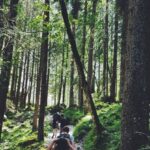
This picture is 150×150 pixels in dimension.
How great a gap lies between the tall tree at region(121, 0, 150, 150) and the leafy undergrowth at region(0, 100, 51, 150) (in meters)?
9.71

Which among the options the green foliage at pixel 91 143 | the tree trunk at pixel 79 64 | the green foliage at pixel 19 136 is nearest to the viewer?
the tree trunk at pixel 79 64

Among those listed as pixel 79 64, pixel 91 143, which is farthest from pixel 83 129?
pixel 79 64

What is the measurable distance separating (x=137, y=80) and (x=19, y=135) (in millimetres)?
17625

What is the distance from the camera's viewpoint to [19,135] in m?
23.3

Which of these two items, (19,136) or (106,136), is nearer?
(106,136)

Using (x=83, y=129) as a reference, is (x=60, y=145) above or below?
above

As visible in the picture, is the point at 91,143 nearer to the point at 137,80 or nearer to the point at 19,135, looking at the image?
Result: the point at 137,80

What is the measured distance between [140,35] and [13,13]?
26.4ft

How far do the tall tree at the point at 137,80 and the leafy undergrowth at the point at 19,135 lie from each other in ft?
31.8

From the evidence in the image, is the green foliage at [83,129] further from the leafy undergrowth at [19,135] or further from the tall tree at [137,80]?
the tall tree at [137,80]

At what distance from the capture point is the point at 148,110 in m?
7.03

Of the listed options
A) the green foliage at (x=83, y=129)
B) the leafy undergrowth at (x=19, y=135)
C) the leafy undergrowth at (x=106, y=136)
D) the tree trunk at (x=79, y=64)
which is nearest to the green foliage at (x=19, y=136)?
the leafy undergrowth at (x=19, y=135)

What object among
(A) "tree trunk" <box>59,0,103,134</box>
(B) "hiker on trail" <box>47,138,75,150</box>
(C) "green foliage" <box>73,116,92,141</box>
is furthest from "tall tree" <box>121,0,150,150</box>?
(C) "green foliage" <box>73,116,92,141</box>

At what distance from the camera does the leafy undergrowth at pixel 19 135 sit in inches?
712
